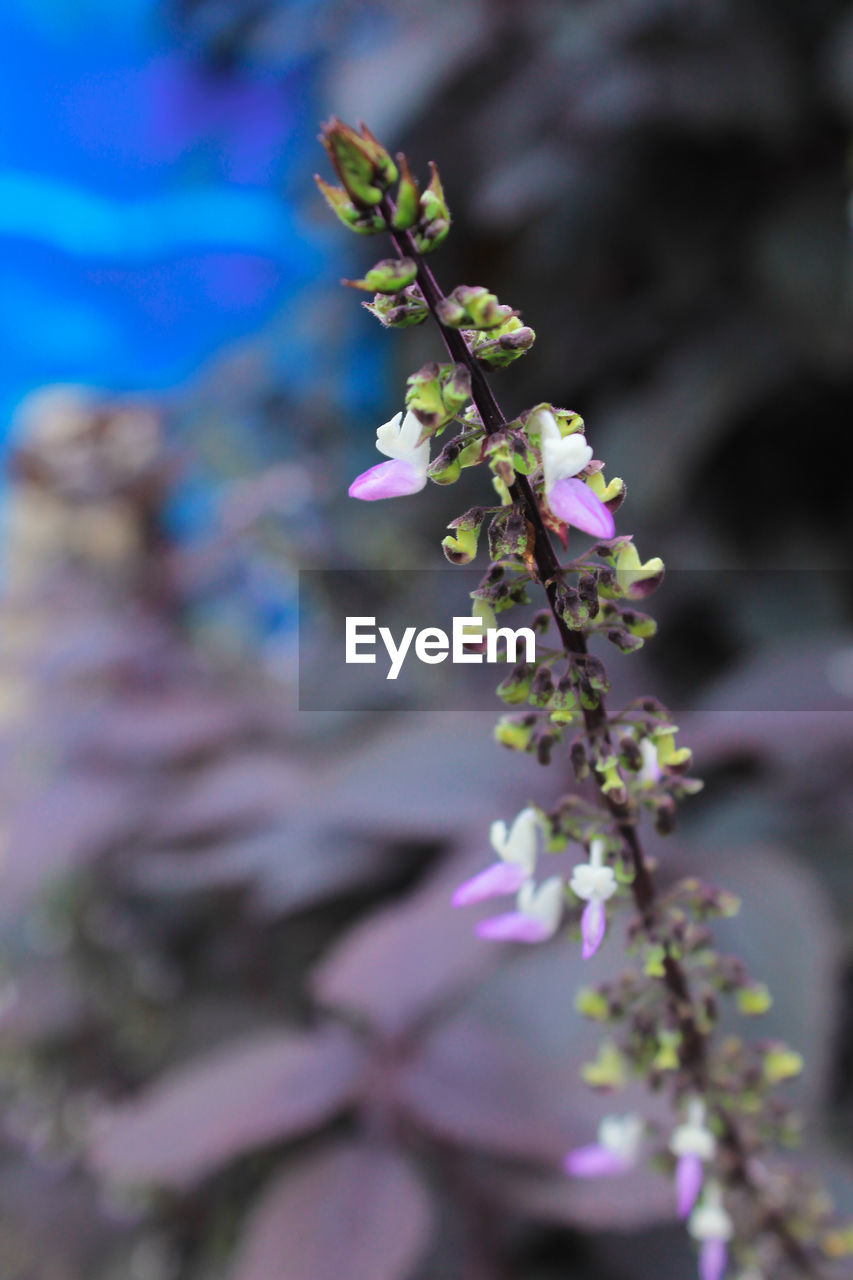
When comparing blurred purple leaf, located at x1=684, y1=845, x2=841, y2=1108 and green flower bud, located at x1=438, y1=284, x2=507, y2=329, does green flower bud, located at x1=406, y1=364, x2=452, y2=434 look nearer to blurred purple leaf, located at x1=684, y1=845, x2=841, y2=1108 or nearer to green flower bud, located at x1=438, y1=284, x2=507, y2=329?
green flower bud, located at x1=438, y1=284, x2=507, y2=329

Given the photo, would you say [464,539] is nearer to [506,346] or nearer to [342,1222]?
[506,346]

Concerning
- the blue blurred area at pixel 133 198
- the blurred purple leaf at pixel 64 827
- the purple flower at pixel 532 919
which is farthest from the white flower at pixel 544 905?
the blue blurred area at pixel 133 198

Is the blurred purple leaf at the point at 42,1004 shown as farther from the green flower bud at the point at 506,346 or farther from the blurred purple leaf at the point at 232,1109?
the green flower bud at the point at 506,346

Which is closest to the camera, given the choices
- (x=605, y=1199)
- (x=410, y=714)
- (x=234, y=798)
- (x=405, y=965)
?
(x=605, y=1199)

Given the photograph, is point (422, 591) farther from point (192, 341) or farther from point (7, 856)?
point (192, 341)

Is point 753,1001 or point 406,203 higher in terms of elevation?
point 406,203

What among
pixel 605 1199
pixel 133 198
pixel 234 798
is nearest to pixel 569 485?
pixel 605 1199

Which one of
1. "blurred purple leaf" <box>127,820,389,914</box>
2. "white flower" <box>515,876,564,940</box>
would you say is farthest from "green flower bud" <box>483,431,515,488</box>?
"blurred purple leaf" <box>127,820,389,914</box>
